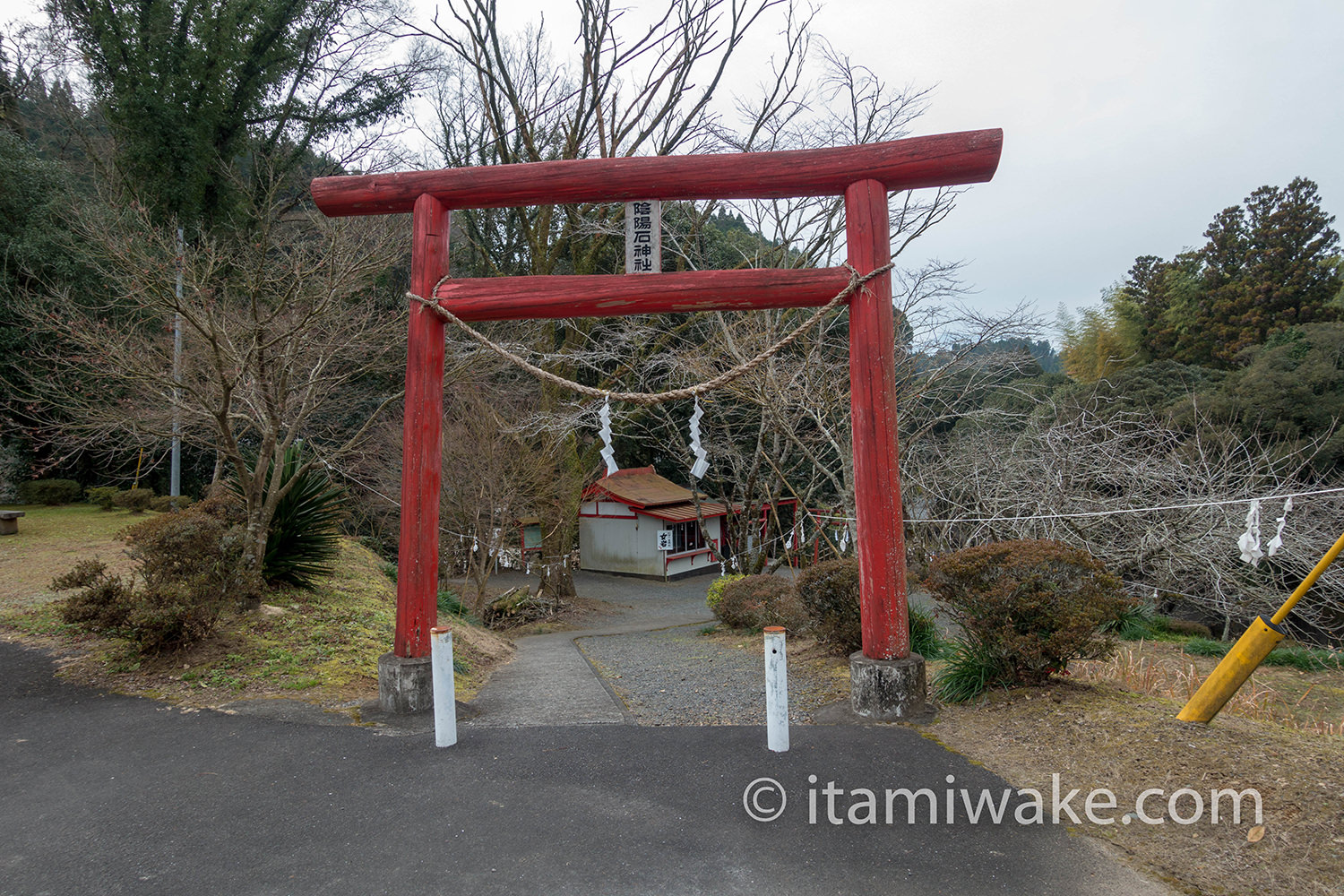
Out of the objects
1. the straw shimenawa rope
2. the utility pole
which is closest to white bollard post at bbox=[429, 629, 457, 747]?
the straw shimenawa rope

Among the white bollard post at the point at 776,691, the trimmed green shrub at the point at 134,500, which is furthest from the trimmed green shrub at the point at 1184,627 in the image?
the trimmed green shrub at the point at 134,500

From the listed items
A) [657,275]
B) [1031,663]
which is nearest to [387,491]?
[657,275]

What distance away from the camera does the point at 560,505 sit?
17719mm

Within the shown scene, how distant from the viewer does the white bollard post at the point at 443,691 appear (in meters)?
4.32

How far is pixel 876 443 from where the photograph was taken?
4.82 meters

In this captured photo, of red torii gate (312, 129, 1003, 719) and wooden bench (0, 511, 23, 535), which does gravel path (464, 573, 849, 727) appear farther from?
wooden bench (0, 511, 23, 535)

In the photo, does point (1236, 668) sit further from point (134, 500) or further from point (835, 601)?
point (134, 500)

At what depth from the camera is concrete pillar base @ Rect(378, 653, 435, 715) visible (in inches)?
195

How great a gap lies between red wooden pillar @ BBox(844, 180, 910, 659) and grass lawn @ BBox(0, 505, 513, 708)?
3259mm

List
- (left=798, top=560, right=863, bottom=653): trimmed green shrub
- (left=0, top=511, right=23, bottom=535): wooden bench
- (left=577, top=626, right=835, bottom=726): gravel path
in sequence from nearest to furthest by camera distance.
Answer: (left=577, top=626, right=835, bottom=726): gravel path < (left=798, top=560, right=863, bottom=653): trimmed green shrub < (left=0, top=511, right=23, bottom=535): wooden bench

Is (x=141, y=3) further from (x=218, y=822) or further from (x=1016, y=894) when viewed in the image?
(x=1016, y=894)

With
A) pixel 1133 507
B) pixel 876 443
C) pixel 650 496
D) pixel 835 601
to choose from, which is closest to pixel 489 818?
pixel 876 443

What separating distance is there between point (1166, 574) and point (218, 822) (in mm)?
11844

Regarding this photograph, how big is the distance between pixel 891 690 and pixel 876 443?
1551mm
